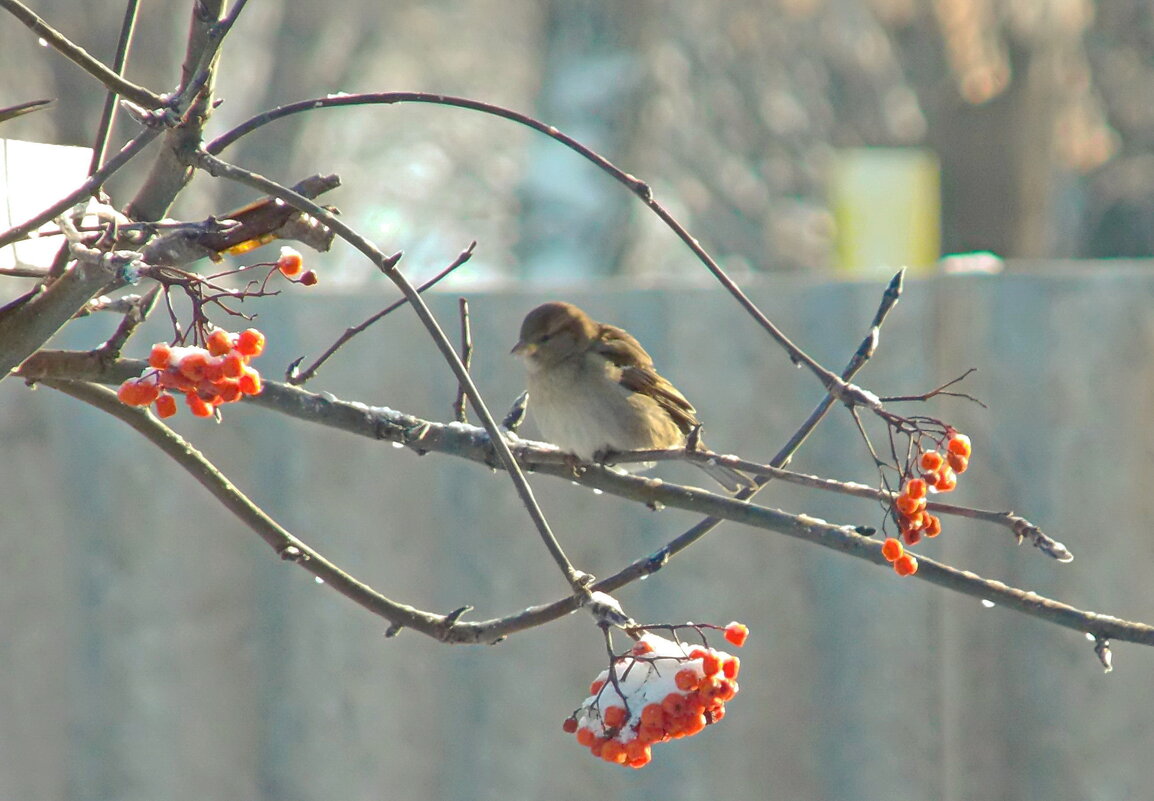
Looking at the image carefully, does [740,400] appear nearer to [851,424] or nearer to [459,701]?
[851,424]

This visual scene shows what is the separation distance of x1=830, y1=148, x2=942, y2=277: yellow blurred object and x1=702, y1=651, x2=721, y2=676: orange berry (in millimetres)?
5275

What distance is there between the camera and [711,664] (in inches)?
46.7

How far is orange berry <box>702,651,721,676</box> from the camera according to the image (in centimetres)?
119

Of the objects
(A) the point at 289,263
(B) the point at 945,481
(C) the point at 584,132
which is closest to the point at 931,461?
(B) the point at 945,481

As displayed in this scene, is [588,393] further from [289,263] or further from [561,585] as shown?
[289,263]

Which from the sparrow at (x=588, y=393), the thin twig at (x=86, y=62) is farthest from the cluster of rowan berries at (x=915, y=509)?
the sparrow at (x=588, y=393)

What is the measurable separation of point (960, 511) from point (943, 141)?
9.40 m

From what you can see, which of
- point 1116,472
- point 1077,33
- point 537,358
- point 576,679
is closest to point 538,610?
point 537,358

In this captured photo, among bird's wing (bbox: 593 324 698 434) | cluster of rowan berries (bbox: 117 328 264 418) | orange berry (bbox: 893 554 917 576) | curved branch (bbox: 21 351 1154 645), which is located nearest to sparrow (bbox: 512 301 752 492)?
bird's wing (bbox: 593 324 698 434)

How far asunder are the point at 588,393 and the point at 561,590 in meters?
0.46

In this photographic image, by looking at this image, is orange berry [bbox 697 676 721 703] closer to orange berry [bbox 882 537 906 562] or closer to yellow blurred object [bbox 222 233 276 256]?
orange berry [bbox 882 537 906 562]

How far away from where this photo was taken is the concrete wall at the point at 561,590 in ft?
9.70

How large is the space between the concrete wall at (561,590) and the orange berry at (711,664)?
5.91 ft

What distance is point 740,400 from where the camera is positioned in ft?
10.0
